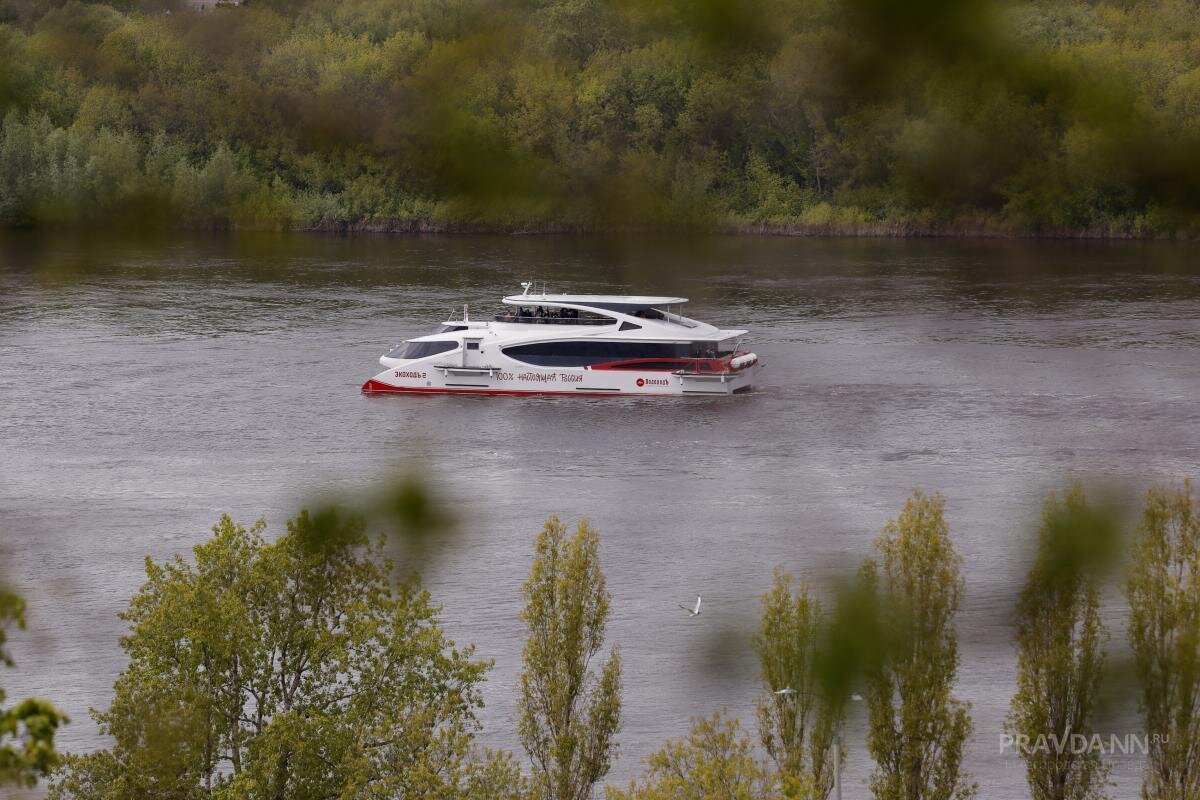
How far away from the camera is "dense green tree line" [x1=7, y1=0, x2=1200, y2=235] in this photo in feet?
4.54

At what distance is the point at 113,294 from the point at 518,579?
85.2 feet

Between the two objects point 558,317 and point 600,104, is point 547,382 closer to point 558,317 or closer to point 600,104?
point 558,317

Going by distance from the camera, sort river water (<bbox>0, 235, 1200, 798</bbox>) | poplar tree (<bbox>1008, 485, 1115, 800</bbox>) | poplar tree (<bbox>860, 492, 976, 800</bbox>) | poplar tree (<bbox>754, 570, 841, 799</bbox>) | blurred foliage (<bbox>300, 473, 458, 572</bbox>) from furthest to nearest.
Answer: river water (<bbox>0, 235, 1200, 798</bbox>), poplar tree (<bbox>754, 570, 841, 799</bbox>), poplar tree (<bbox>1008, 485, 1115, 800</bbox>), poplar tree (<bbox>860, 492, 976, 800</bbox>), blurred foliage (<bbox>300, 473, 458, 572</bbox>)

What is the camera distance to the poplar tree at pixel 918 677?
Answer: 10.7 metres

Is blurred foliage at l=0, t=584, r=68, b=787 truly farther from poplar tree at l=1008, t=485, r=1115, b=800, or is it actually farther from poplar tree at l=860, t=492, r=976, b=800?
poplar tree at l=1008, t=485, r=1115, b=800

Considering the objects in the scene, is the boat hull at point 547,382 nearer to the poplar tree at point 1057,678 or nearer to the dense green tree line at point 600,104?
the poplar tree at point 1057,678

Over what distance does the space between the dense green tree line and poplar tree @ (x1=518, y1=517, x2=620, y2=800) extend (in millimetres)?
9798

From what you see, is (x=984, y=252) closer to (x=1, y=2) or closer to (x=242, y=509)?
(x=242, y=509)

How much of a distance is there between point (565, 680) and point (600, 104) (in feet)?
33.2

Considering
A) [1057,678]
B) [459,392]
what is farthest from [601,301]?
[1057,678]

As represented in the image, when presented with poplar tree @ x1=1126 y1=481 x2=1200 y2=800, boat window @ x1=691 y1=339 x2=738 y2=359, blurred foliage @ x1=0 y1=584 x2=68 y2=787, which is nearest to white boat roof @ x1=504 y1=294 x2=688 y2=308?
boat window @ x1=691 y1=339 x2=738 y2=359

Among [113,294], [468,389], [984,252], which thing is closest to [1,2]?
[468,389]

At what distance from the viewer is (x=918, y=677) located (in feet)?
34.9

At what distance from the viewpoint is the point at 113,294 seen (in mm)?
41219
